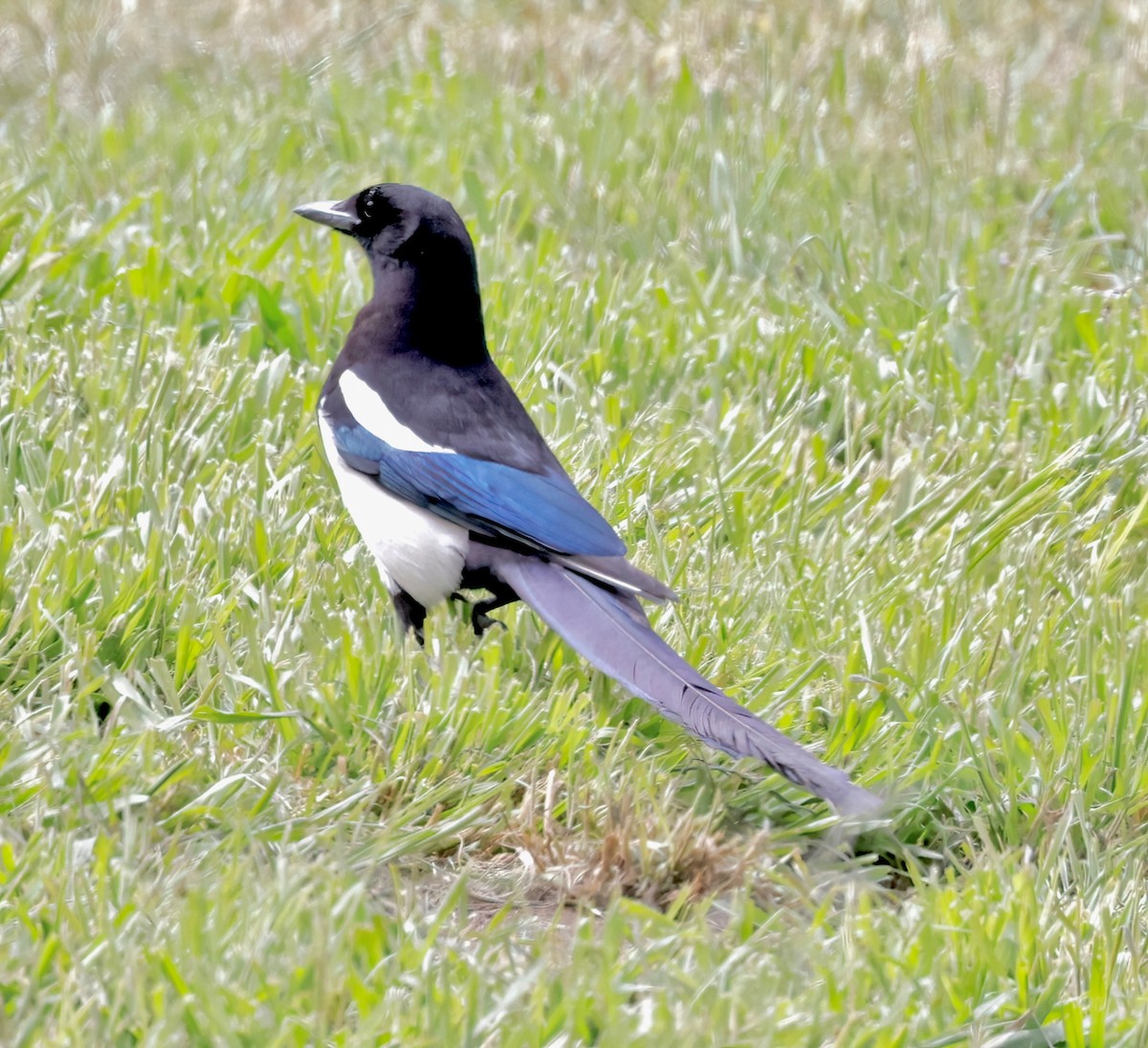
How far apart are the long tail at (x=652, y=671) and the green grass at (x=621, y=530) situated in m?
A: 0.10

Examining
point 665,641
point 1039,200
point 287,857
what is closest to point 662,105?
point 1039,200

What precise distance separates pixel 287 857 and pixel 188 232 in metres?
2.89

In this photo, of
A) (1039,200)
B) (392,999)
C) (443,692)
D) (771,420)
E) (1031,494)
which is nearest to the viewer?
(392,999)

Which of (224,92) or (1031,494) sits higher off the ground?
(224,92)

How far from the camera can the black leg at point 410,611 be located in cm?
341

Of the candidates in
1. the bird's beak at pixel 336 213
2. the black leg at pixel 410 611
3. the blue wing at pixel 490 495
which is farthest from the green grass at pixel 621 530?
the bird's beak at pixel 336 213

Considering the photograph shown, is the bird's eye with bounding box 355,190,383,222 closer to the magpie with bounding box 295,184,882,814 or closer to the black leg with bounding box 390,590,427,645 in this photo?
the magpie with bounding box 295,184,882,814

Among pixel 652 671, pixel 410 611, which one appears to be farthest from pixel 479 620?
pixel 652 671

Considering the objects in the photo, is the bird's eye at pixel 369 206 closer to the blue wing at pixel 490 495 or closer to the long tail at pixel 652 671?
the blue wing at pixel 490 495

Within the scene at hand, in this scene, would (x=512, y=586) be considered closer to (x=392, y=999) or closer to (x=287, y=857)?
(x=287, y=857)

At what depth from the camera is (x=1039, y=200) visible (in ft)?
18.1

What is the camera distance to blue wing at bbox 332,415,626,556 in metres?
3.23

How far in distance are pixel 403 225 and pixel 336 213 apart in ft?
0.80

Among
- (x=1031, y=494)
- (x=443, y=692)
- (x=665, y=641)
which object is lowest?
(x=1031, y=494)
